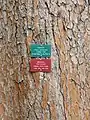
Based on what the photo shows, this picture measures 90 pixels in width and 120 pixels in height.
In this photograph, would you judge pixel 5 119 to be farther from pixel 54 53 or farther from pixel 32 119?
pixel 54 53

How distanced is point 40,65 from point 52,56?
0.07 meters

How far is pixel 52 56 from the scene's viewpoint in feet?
5.92

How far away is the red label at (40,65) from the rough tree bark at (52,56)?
2 centimetres

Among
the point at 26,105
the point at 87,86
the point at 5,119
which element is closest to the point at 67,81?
the point at 87,86

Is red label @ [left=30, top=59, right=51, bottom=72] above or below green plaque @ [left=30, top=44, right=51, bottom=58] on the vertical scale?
below

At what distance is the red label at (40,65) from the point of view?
1.80 meters

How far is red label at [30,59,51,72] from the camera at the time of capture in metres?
1.80

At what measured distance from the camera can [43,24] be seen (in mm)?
1795

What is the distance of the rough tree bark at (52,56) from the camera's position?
1.80 meters

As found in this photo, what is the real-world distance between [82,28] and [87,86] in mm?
278

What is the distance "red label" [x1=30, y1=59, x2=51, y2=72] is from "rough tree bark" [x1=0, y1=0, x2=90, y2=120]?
0.02 meters

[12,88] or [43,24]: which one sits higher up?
[43,24]

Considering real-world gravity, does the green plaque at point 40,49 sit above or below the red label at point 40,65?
above

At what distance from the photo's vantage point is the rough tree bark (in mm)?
1799
